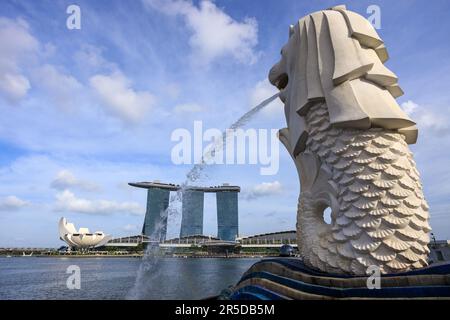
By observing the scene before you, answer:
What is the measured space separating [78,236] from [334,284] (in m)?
82.3

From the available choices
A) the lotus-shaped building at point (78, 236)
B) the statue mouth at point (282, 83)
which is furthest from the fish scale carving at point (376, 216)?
the lotus-shaped building at point (78, 236)

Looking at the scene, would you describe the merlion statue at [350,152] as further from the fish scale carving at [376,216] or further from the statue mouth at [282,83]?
the statue mouth at [282,83]

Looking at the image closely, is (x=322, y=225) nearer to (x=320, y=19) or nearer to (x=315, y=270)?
(x=315, y=270)

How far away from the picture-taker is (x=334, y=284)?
27.5 feet

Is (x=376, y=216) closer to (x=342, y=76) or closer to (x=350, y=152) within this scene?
(x=350, y=152)

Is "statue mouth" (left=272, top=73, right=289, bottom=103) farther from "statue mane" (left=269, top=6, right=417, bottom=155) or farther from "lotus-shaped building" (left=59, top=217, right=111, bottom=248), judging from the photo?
"lotus-shaped building" (left=59, top=217, right=111, bottom=248)

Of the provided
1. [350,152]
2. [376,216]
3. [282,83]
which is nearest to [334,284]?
[376,216]

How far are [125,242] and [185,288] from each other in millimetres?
77188

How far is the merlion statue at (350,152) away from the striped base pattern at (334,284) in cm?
53

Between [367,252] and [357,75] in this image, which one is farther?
[357,75]

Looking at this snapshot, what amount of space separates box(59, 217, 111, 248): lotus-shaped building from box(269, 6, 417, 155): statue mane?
→ 79.5 metres
